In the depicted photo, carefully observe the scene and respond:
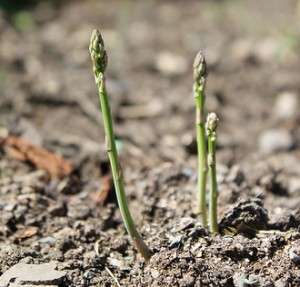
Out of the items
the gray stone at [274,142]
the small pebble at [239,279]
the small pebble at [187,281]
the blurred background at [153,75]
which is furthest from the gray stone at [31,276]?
the gray stone at [274,142]

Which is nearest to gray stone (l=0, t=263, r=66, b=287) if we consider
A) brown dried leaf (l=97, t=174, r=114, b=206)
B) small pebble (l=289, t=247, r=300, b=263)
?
brown dried leaf (l=97, t=174, r=114, b=206)

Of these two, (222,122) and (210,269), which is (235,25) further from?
(210,269)

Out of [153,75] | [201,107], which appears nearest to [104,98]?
[201,107]

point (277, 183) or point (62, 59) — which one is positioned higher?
point (62, 59)

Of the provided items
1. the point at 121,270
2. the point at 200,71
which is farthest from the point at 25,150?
the point at 200,71

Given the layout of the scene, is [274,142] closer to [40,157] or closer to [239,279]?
[40,157]

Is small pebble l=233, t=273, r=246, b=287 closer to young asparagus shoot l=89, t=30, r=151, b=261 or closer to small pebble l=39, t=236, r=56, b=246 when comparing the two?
young asparagus shoot l=89, t=30, r=151, b=261
